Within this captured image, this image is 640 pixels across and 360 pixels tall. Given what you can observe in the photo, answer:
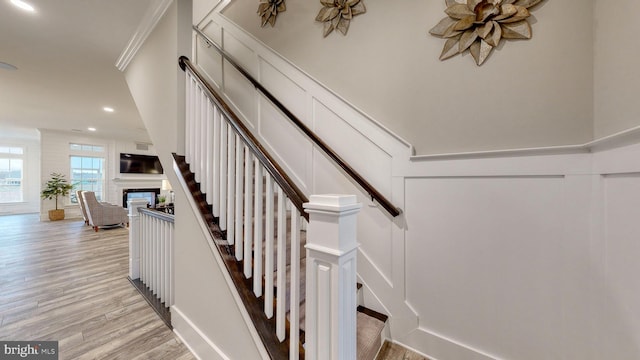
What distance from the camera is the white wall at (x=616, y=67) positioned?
3.01ft

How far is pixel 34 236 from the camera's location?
4980 mm

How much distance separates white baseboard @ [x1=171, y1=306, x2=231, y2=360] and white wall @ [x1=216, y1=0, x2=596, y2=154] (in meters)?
1.81

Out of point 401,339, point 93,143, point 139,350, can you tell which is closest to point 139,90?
point 139,350

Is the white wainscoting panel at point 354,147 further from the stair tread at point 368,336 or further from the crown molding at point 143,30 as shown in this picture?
the crown molding at point 143,30

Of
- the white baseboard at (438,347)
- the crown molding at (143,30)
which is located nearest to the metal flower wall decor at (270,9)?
the crown molding at (143,30)

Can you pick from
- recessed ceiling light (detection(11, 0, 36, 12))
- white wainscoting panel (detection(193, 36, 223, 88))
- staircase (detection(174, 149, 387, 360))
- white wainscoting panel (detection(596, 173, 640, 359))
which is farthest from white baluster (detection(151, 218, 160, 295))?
white wainscoting panel (detection(596, 173, 640, 359))

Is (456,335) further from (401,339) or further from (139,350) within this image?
(139,350)

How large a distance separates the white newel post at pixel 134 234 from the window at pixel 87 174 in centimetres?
724

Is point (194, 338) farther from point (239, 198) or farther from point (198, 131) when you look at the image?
point (198, 131)

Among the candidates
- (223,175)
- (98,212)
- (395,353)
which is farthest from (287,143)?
(98,212)

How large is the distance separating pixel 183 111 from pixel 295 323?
5.47 feet

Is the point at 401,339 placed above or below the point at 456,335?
below

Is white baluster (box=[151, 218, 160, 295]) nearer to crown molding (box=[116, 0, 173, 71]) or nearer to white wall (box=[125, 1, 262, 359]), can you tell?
white wall (box=[125, 1, 262, 359])

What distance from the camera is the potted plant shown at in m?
7.01
